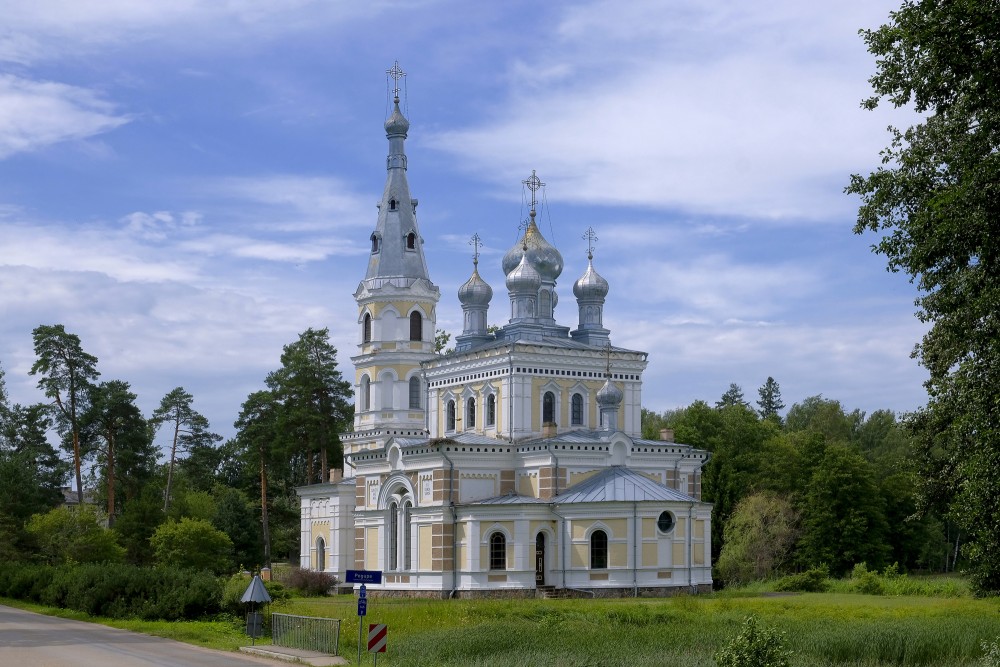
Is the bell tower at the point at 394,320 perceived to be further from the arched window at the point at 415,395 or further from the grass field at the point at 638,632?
the grass field at the point at 638,632

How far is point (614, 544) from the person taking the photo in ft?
143

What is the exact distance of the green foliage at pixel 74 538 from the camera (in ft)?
156

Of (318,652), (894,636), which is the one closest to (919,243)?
(894,636)

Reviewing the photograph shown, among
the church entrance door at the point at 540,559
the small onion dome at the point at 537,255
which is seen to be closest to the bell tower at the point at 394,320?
the small onion dome at the point at 537,255

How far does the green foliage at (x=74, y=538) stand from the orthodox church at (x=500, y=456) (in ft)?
30.8

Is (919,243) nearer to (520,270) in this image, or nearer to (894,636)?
(894,636)

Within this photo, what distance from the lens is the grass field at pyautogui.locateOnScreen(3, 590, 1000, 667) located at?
22.4 m

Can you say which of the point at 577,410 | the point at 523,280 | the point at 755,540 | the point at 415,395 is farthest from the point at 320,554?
the point at 755,540

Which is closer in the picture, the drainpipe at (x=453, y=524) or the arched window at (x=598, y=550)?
the arched window at (x=598, y=550)

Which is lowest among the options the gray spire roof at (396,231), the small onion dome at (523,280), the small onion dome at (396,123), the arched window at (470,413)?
the arched window at (470,413)

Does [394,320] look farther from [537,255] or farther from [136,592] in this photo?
[136,592]

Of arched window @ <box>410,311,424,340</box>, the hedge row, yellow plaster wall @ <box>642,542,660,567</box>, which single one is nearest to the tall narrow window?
yellow plaster wall @ <box>642,542,660,567</box>

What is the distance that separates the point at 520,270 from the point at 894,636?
2880cm

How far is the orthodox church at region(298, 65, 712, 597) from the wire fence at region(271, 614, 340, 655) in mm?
17033
